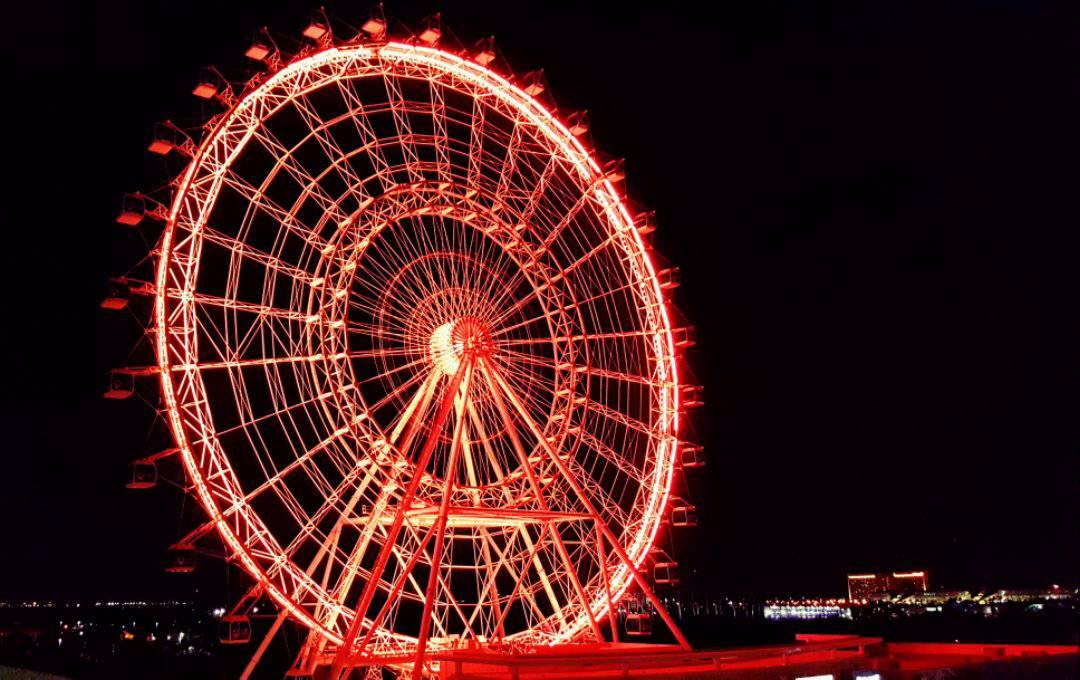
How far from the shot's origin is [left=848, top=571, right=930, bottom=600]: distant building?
117m

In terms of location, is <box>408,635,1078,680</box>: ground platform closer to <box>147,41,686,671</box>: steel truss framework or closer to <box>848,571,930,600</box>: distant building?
<box>147,41,686,671</box>: steel truss framework

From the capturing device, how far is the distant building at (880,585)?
11656 cm

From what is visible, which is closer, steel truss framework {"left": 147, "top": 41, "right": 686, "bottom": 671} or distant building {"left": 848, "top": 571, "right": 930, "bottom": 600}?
steel truss framework {"left": 147, "top": 41, "right": 686, "bottom": 671}

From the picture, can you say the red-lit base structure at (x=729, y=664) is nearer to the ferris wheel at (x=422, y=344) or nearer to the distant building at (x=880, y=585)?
the ferris wheel at (x=422, y=344)

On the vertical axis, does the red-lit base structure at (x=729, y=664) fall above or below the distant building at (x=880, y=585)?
below

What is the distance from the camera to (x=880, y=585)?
117562 millimetres

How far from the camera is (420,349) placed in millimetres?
22766

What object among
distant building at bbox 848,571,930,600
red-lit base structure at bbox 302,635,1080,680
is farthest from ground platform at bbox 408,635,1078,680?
distant building at bbox 848,571,930,600

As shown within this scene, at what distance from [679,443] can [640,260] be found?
5163 millimetres

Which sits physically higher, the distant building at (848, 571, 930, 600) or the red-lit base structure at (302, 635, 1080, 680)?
the distant building at (848, 571, 930, 600)

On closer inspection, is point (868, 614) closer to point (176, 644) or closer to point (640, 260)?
point (176, 644)

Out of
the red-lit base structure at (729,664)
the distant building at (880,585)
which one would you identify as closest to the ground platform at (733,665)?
the red-lit base structure at (729,664)

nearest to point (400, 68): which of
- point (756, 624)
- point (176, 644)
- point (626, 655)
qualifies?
point (626, 655)

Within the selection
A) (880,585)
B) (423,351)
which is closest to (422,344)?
(423,351)
